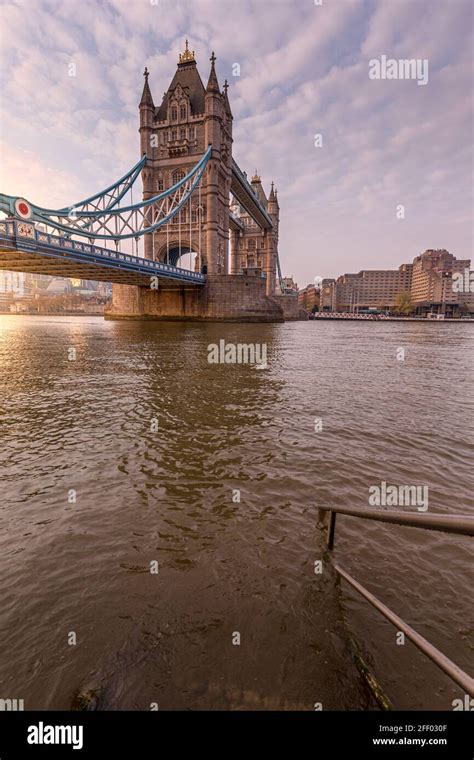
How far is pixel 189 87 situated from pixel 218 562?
6634cm

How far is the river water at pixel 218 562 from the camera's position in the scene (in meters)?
2.17

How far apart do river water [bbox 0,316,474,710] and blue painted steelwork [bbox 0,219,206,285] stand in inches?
867

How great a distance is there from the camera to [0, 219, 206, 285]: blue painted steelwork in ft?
78.0

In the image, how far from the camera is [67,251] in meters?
28.3

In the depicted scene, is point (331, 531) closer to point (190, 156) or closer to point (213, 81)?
point (190, 156)

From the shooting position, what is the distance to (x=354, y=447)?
20.3ft

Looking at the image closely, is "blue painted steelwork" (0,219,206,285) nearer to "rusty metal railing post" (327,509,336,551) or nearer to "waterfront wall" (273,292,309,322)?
"rusty metal railing post" (327,509,336,551)

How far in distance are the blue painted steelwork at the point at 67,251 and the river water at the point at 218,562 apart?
22024 millimetres

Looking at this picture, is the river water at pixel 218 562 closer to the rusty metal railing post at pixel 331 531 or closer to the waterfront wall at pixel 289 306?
the rusty metal railing post at pixel 331 531

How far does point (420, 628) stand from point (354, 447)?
3.77 meters

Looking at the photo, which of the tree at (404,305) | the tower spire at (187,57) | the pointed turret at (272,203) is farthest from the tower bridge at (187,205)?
the tree at (404,305)
